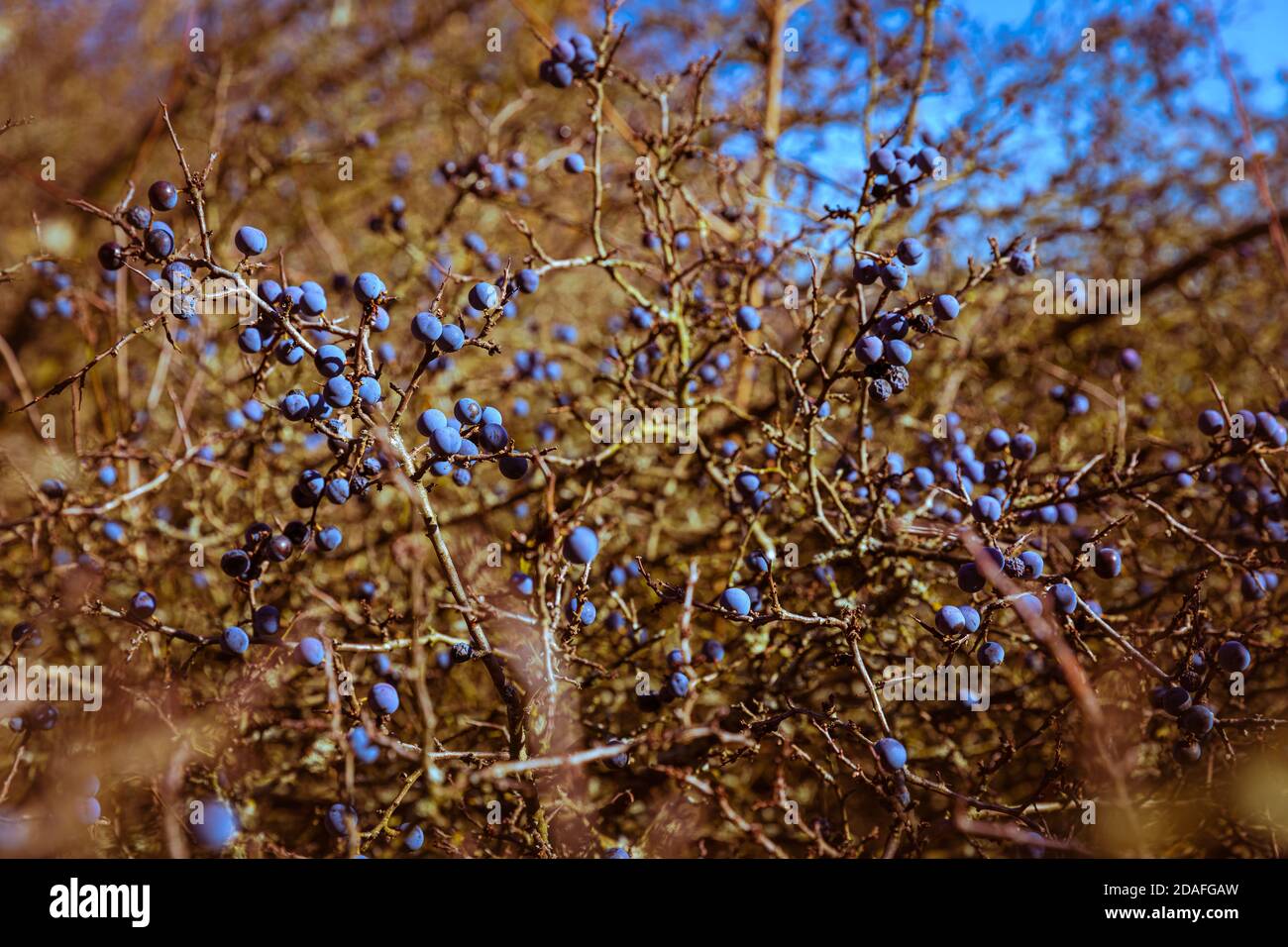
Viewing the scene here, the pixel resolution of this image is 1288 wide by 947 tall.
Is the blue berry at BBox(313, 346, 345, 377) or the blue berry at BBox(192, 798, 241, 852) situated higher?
the blue berry at BBox(313, 346, 345, 377)

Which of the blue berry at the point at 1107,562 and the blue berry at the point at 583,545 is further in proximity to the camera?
the blue berry at the point at 1107,562

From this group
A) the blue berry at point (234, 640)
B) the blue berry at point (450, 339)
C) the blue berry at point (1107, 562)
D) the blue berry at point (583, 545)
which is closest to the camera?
the blue berry at point (450, 339)

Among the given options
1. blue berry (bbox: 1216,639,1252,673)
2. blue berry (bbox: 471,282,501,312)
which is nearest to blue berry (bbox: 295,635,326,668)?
blue berry (bbox: 471,282,501,312)

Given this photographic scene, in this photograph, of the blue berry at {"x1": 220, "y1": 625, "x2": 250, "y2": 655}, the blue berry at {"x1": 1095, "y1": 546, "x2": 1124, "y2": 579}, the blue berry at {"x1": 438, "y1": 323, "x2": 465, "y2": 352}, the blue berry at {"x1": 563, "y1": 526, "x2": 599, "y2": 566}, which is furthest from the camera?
the blue berry at {"x1": 1095, "y1": 546, "x2": 1124, "y2": 579}

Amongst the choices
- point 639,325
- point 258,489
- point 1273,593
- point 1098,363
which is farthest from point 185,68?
point 1273,593

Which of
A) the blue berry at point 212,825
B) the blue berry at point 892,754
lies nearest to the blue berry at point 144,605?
the blue berry at point 212,825

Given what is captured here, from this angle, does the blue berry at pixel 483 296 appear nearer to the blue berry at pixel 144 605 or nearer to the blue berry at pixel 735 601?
the blue berry at pixel 735 601

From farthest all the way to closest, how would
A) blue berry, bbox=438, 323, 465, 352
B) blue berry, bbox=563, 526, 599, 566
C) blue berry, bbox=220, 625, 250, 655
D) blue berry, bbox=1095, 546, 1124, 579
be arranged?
blue berry, bbox=1095, 546, 1124, 579 → blue berry, bbox=220, 625, 250, 655 → blue berry, bbox=563, 526, 599, 566 → blue berry, bbox=438, 323, 465, 352

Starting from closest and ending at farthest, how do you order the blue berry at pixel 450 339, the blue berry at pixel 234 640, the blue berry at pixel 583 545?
1. the blue berry at pixel 450 339
2. the blue berry at pixel 583 545
3. the blue berry at pixel 234 640

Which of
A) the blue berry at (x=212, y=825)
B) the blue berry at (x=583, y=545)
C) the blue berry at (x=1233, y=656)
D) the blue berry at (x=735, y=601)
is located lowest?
the blue berry at (x=212, y=825)

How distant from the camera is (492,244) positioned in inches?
198

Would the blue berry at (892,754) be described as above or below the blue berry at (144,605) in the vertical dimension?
below

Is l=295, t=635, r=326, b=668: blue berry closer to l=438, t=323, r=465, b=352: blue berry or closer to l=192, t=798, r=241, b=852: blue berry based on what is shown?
l=192, t=798, r=241, b=852: blue berry

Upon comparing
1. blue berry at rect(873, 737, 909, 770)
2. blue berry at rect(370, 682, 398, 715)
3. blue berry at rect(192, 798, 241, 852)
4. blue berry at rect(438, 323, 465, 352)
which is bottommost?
blue berry at rect(192, 798, 241, 852)
